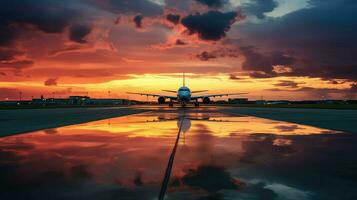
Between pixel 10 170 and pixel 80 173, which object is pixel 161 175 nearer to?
pixel 80 173

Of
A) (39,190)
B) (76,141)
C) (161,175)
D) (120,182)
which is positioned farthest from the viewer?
(76,141)

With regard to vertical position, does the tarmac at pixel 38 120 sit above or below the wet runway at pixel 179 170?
above

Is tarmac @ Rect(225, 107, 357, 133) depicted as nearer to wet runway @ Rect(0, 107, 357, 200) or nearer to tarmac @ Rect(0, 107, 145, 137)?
wet runway @ Rect(0, 107, 357, 200)

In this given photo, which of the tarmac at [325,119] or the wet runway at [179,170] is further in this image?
the tarmac at [325,119]

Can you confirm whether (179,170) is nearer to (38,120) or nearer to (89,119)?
(89,119)

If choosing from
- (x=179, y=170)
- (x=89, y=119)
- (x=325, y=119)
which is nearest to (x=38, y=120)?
(x=89, y=119)

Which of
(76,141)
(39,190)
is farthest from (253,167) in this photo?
(76,141)

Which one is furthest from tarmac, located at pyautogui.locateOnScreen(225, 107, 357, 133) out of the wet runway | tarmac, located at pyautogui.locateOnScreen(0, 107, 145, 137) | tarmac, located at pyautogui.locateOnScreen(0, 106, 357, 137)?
tarmac, located at pyautogui.locateOnScreen(0, 107, 145, 137)

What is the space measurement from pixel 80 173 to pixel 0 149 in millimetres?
6008

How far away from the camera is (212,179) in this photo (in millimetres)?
7680

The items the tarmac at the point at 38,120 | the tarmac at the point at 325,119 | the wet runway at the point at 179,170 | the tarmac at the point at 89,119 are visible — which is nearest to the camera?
the wet runway at the point at 179,170

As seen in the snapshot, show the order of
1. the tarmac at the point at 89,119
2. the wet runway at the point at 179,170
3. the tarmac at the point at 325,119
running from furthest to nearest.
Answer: the tarmac at the point at 325,119
the tarmac at the point at 89,119
the wet runway at the point at 179,170

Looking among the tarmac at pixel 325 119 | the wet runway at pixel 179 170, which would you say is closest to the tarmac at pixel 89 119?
the tarmac at pixel 325 119

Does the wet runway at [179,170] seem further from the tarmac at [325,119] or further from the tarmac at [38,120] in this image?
the tarmac at [325,119]
